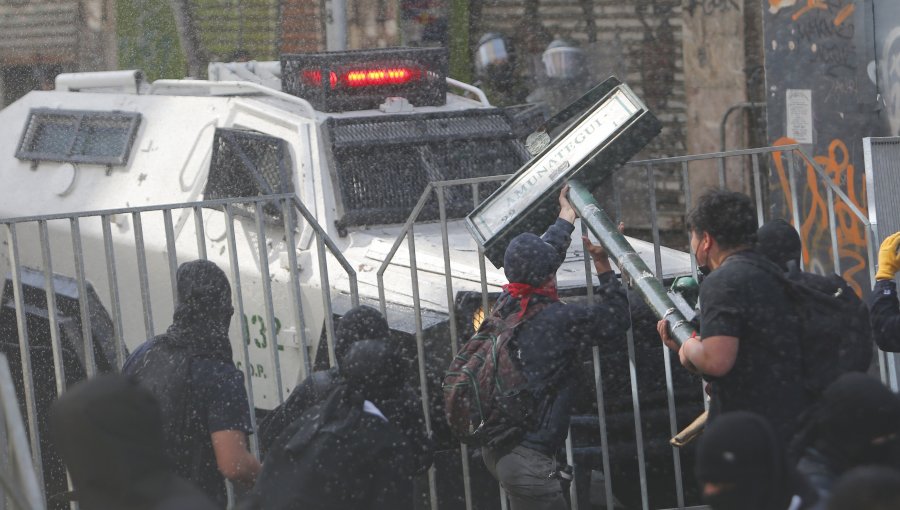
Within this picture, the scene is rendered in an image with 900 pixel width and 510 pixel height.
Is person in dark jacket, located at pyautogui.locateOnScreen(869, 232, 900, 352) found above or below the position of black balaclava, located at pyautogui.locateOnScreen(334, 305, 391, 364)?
below

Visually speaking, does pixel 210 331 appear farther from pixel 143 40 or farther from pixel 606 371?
pixel 143 40

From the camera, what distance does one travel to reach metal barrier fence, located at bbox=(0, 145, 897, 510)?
5.31 m

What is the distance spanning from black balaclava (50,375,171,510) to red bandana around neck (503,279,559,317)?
207 centimetres

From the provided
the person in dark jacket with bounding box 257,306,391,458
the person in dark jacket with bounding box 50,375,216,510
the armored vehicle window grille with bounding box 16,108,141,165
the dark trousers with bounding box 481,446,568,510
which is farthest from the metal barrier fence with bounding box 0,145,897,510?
the person in dark jacket with bounding box 50,375,216,510

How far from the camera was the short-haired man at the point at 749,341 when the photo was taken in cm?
402

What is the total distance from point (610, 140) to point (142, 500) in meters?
2.63

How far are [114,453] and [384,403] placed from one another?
119cm

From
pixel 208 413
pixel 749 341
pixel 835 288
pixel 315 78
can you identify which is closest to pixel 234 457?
pixel 208 413

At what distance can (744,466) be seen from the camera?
9.79ft

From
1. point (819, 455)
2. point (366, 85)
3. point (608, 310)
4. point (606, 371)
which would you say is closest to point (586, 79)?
point (366, 85)

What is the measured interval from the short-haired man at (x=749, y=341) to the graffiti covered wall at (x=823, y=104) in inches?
153

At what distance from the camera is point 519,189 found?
5.30m

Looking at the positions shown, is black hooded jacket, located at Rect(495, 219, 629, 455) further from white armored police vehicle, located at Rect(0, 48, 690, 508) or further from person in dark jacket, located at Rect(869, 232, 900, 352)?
person in dark jacket, located at Rect(869, 232, 900, 352)

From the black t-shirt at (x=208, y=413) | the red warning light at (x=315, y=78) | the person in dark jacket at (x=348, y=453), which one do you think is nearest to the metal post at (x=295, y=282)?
the black t-shirt at (x=208, y=413)
